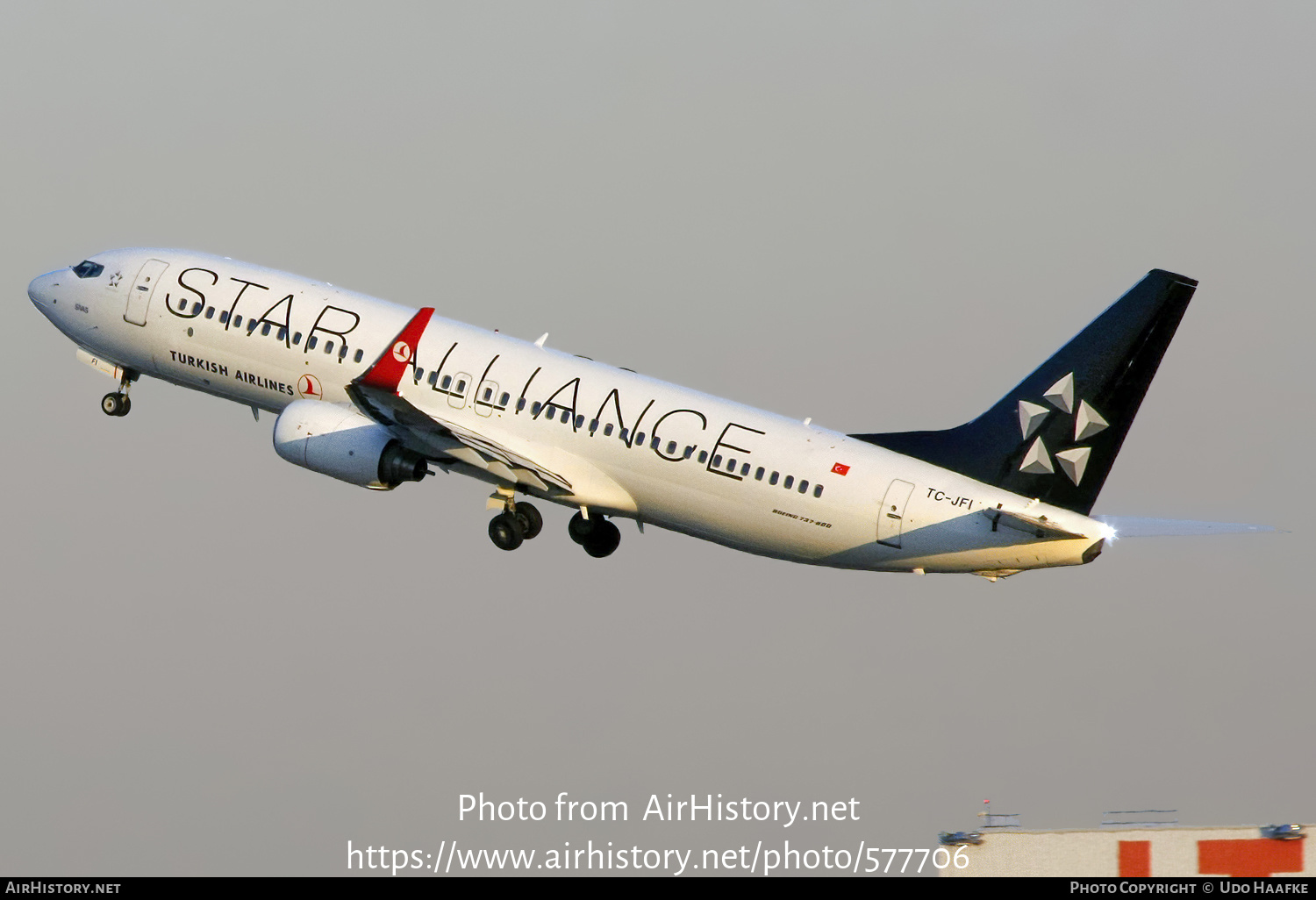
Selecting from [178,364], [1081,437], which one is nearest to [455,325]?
[178,364]

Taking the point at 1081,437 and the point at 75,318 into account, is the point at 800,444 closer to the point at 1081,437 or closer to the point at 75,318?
the point at 1081,437

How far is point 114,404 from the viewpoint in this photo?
58844 mm

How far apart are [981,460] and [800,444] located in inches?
175

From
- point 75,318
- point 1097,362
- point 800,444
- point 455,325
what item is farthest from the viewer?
point 75,318

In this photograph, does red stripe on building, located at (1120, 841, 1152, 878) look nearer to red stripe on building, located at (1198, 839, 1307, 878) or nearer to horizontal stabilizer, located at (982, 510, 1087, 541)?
red stripe on building, located at (1198, 839, 1307, 878)

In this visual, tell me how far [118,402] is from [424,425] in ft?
43.6

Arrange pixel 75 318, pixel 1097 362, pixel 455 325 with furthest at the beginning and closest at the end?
pixel 75 318 → pixel 455 325 → pixel 1097 362

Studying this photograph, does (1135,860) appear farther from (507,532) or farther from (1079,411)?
(507,532)

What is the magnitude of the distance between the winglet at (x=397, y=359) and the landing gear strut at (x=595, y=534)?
6842 millimetres

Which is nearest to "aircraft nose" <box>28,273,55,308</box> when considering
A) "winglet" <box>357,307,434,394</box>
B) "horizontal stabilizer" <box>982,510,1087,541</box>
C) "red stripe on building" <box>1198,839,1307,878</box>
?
"winglet" <box>357,307,434,394</box>

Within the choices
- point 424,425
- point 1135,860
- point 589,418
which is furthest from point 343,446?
point 1135,860

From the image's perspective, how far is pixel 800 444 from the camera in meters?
48.9

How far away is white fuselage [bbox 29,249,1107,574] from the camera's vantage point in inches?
1871

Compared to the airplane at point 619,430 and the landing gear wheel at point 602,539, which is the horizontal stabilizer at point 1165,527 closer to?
the airplane at point 619,430
